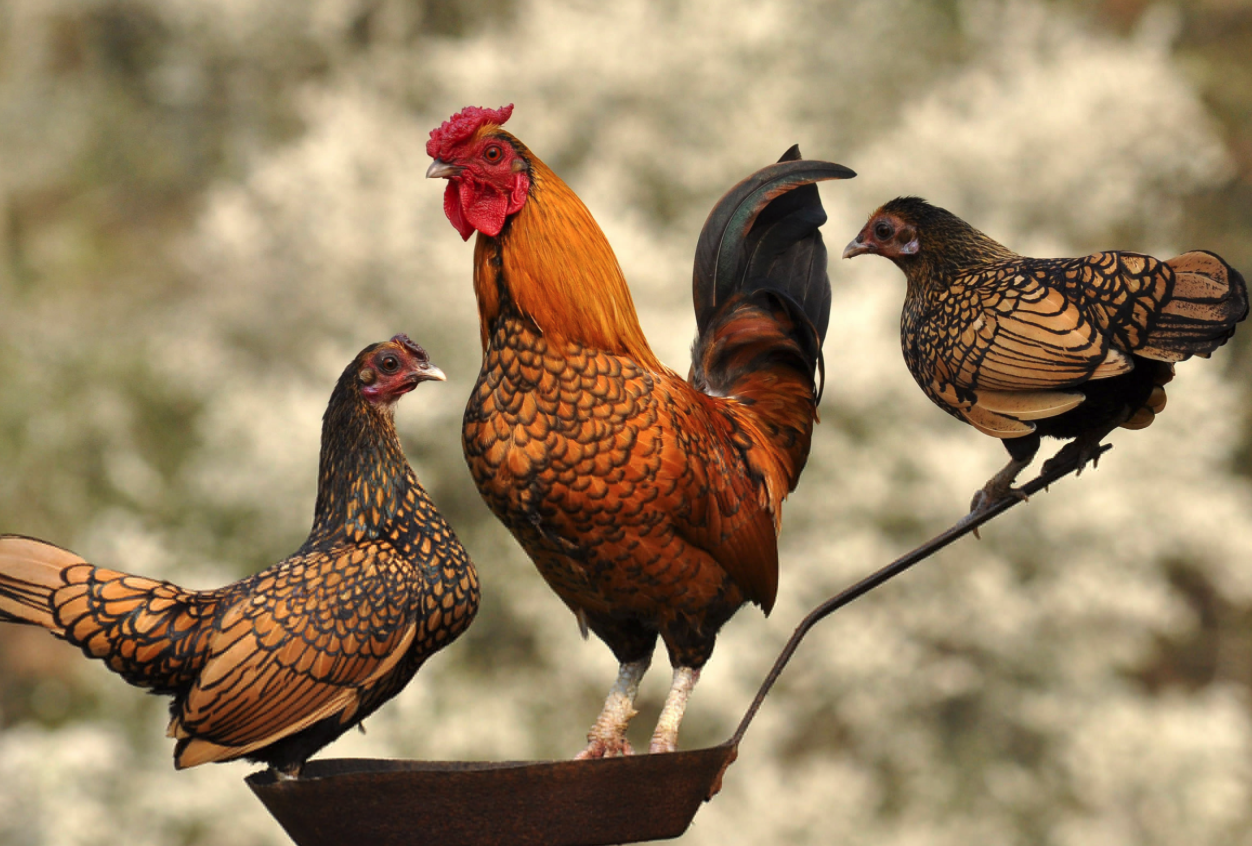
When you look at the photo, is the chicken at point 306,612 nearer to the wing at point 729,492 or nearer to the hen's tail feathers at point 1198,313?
the wing at point 729,492

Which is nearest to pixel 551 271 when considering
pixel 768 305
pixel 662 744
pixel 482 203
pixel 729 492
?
pixel 482 203

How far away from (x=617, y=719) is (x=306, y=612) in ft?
1.53

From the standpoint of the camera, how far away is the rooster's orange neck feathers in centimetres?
157

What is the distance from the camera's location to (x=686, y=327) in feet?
18.6

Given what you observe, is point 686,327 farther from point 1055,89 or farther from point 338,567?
point 338,567

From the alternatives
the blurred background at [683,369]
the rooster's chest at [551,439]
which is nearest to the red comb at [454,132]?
the rooster's chest at [551,439]

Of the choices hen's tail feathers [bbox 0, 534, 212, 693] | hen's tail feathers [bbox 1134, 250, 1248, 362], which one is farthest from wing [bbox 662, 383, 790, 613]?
hen's tail feathers [bbox 0, 534, 212, 693]

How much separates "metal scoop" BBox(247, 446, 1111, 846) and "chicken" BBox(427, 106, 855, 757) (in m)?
0.20

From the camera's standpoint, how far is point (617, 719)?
170cm

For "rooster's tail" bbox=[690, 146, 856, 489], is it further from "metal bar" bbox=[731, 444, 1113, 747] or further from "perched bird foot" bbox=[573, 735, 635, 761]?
"perched bird foot" bbox=[573, 735, 635, 761]

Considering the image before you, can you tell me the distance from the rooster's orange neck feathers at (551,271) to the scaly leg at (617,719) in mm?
489

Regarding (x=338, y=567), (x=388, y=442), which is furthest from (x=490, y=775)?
(x=388, y=442)

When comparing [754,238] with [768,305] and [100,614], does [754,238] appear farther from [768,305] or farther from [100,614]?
[100,614]

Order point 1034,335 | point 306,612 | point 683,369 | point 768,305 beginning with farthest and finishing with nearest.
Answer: point 683,369, point 768,305, point 306,612, point 1034,335
